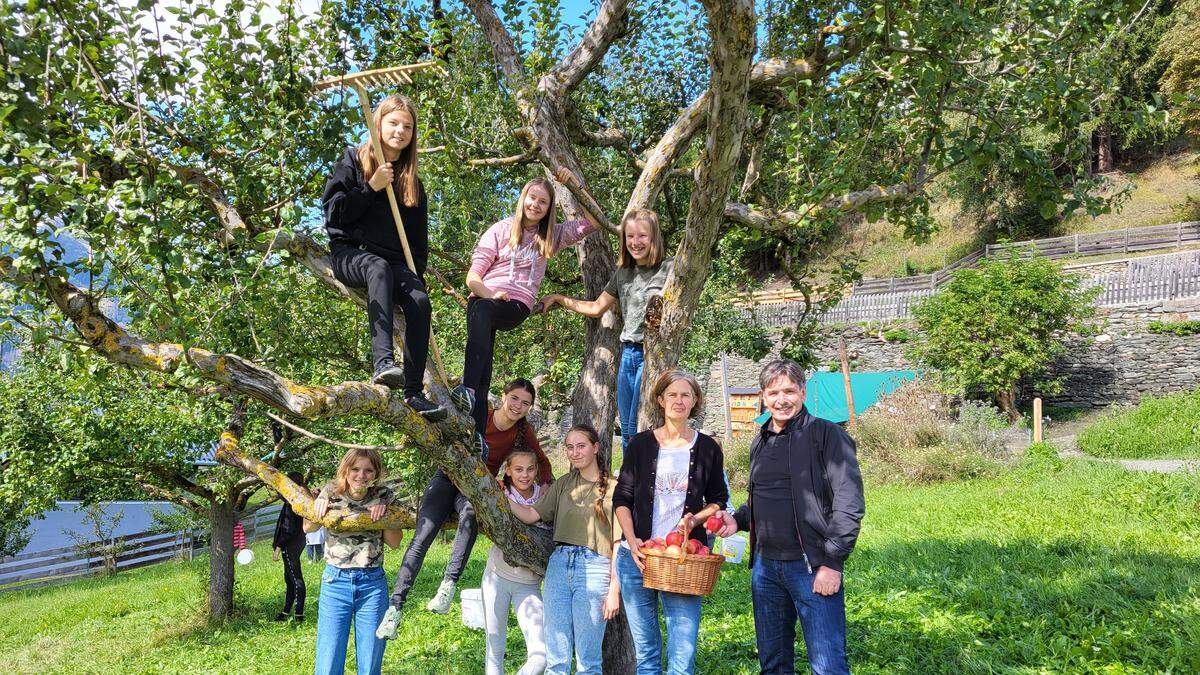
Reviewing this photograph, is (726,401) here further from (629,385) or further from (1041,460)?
(629,385)

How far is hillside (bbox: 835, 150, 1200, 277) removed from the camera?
29.1 metres

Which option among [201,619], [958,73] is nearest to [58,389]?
[201,619]

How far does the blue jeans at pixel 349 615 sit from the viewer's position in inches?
161

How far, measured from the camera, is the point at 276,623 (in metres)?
10.0

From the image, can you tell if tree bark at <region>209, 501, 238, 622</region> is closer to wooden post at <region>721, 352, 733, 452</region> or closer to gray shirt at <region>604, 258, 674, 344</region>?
gray shirt at <region>604, 258, 674, 344</region>

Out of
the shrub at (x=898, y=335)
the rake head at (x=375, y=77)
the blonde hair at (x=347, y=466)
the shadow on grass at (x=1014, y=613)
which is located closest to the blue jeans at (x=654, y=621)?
the blonde hair at (x=347, y=466)

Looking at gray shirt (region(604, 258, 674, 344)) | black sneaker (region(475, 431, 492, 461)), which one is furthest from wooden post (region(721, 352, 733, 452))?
black sneaker (region(475, 431, 492, 461))

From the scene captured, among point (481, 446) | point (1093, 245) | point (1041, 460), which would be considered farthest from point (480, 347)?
point (1093, 245)

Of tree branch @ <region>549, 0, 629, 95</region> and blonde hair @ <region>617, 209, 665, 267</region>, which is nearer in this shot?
blonde hair @ <region>617, 209, 665, 267</region>

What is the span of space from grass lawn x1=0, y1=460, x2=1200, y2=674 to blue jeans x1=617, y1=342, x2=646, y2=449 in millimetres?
1878

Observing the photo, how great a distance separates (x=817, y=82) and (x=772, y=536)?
332cm

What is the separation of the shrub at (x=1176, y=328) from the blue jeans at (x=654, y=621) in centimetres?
1985

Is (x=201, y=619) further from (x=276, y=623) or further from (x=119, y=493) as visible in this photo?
(x=119, y=493)

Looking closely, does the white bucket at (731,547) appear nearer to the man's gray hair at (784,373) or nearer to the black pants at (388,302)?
the man's gray hair at (784,373)
